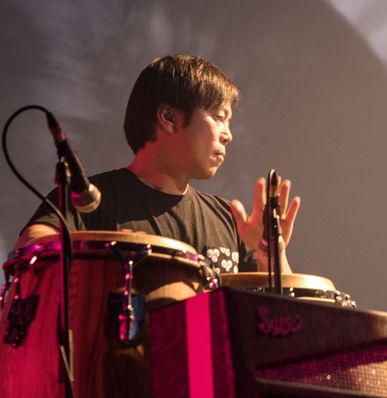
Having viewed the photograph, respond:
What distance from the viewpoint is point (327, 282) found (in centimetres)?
216

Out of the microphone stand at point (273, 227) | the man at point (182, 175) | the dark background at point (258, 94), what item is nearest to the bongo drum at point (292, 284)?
the man at point (182, 175)

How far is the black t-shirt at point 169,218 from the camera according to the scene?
2.15 meters

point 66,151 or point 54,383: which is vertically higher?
point 66,151

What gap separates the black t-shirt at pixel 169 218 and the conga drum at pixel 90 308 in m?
0.48

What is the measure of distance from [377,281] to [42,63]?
2172mm

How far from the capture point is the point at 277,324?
123cm

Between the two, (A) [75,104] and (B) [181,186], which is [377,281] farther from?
(A) [75,104]

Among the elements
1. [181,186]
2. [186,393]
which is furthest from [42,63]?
[186,393]

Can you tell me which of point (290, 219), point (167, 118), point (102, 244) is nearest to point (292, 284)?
point (290, 219)

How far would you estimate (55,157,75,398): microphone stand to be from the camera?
→ 1.28 metres

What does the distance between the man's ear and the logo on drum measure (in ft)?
4.56

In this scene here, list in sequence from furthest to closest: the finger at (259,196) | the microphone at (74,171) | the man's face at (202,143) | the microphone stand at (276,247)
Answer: the man's face at (202,143) < the finger at (259,196) < the microphone stand at (276,247) < the microphone at (74,171)

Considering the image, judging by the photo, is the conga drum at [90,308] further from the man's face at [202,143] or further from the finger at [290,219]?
the man's face at [202,143]

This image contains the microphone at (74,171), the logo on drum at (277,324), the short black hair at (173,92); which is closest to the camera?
the logo on drum at (277,324)
